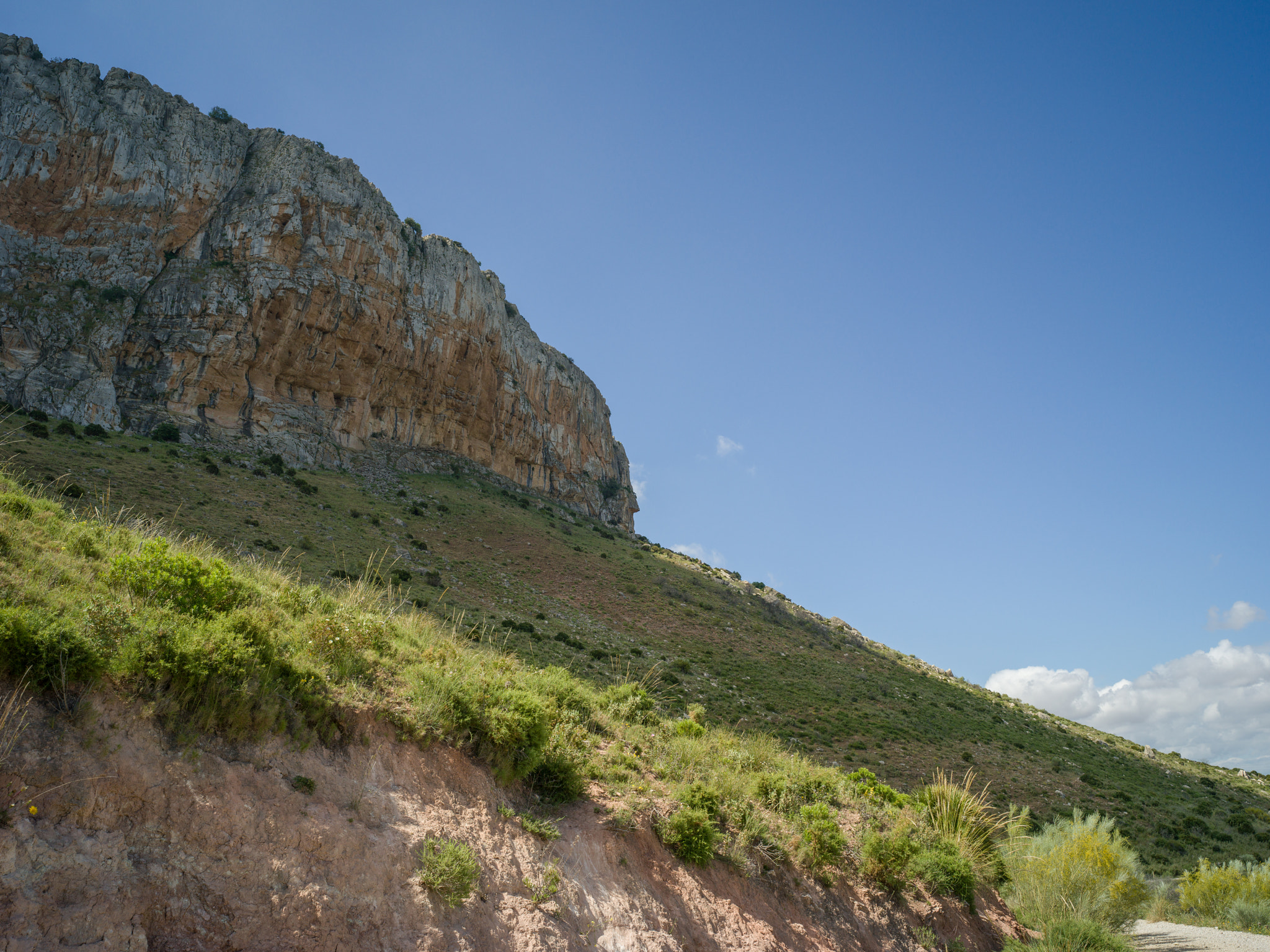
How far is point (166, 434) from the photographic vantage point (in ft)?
131

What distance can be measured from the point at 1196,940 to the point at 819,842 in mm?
8628

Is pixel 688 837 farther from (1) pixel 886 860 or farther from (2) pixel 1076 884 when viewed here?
(2) pixel 1076 884

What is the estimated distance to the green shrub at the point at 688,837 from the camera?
7.04 metres

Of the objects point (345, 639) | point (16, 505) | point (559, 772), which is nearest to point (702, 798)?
point (559, 772)

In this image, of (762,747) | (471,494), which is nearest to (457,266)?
(471,494)

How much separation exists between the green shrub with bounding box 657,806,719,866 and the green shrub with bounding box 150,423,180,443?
43867mm

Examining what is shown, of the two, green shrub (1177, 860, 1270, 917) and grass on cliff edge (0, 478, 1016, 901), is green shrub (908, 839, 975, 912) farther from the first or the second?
green shrub (1177, 860, 1270, 917)

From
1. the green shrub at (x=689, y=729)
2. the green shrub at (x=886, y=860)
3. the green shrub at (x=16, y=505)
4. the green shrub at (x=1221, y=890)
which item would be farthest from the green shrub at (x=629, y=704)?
the green shrub at (x=1221, y=890)

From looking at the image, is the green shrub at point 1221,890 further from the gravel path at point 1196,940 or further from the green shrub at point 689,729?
the green shrub at point 689,729

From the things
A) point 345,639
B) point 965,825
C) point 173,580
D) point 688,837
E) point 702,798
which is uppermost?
point 173,580

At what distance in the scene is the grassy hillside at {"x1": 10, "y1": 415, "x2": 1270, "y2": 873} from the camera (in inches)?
981

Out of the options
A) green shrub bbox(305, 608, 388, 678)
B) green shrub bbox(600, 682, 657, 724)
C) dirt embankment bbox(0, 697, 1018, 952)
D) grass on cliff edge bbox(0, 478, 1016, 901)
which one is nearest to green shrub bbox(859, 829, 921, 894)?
grass on cliff edge bbox(0, 478, 1016, 901)

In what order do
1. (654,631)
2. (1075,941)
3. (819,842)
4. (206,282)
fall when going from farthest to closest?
1. (206,282)
2. (654,631)
3. (1075,941)
4. (819,842)

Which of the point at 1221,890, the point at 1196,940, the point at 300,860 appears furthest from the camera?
the point at 1221,890
